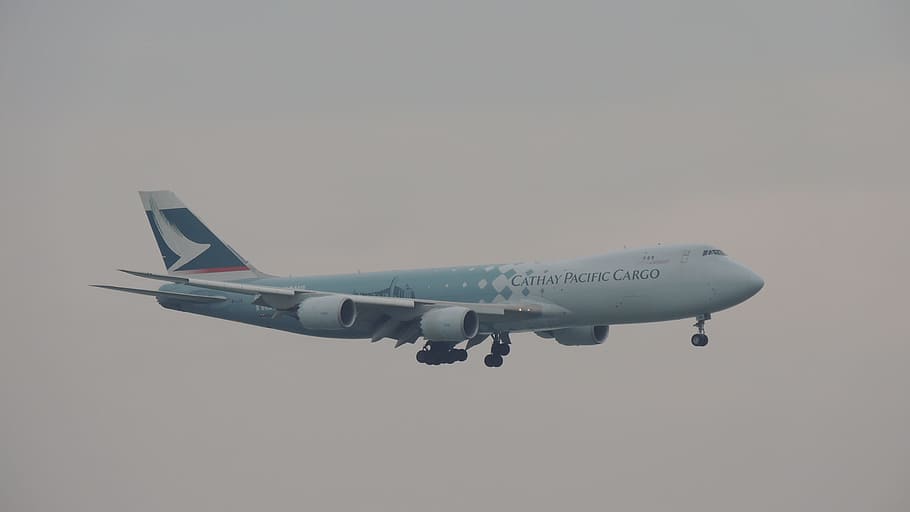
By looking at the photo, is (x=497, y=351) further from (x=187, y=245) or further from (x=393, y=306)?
(x=187, y=245)

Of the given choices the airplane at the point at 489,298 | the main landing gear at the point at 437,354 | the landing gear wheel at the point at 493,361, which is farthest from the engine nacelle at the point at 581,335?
the main landing gear at the point at 437,354

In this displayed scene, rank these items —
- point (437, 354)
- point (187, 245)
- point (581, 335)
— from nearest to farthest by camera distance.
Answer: point (437, 354), point (581, 335), point (187, 245)

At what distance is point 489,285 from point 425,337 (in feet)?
14.3

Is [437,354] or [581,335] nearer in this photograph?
[437,354]

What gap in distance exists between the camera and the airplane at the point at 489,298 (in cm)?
7106

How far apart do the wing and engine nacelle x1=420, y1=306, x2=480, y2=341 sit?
75cm

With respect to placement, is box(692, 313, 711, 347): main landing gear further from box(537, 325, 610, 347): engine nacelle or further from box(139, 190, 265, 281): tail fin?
box(139, 190, 265, 281): tail fin

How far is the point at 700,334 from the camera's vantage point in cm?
7112

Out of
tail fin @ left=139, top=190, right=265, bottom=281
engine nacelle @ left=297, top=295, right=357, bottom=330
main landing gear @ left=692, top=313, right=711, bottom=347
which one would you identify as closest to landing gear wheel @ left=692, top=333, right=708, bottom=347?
main landing gear @ left=692, top=313, right=711, bottom=347

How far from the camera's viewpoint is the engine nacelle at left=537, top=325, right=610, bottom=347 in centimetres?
8000

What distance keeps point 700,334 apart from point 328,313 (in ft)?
56.8

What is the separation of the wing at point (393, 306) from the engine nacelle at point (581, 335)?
615 centimetres

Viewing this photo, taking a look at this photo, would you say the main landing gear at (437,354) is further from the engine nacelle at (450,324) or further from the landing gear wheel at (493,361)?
the engine nacelle at (450,324)

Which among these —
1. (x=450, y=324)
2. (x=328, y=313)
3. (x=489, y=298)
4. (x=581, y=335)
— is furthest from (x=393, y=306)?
(x=581, y=335)
